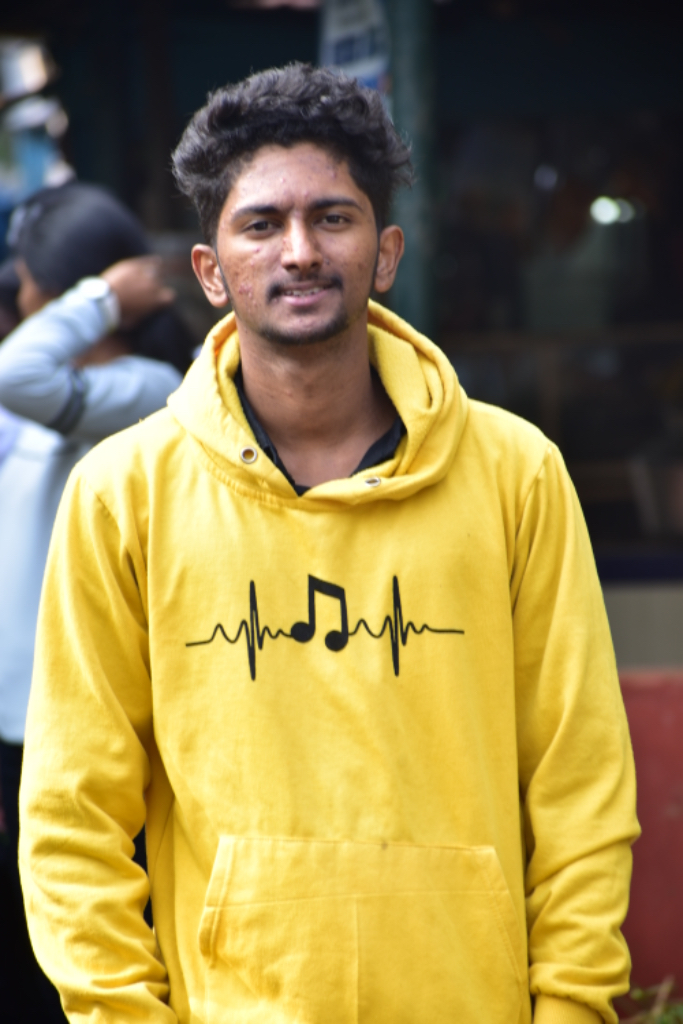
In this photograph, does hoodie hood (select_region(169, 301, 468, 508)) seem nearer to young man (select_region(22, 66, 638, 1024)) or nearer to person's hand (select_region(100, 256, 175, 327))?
young man (select_region(22, 66, 638, 1024))

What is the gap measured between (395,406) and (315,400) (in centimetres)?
14

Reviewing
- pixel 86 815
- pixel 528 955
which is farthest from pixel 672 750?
pixel 86 815

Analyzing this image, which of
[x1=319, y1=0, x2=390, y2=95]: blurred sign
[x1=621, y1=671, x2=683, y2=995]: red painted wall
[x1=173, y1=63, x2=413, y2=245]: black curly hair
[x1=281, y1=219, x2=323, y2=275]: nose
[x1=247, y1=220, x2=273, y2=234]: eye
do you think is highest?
[x1=319, y1=0, x2=390, y2=95]: blurred sign

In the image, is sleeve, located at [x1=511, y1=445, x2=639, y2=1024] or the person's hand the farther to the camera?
the person's hand

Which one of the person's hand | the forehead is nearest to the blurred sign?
the person's hand

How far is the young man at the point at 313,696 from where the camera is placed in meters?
1.67

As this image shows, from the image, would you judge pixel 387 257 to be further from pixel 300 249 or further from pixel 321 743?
pixel 321 743

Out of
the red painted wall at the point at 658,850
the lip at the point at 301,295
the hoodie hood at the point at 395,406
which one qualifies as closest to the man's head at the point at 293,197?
the lip at the point at 301,295

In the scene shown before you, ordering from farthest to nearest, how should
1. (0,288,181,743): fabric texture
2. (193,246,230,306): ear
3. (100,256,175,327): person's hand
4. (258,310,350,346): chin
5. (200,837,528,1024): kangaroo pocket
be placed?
(100,256,175,327): person's hand < (0,288,181,743): fabric texture < (193,246,230,306): ear < (258,310,350,346): chin < (200,837,528,1024): kangaroo pocket

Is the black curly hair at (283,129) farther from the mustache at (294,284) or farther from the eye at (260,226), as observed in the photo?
the mustache at (294,284)

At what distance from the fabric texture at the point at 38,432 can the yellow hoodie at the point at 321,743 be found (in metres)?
0.89

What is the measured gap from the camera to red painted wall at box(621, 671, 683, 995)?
294 cm

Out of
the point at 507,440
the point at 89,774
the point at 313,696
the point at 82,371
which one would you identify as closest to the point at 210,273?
the point at 507,440

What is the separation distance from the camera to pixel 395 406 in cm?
190
